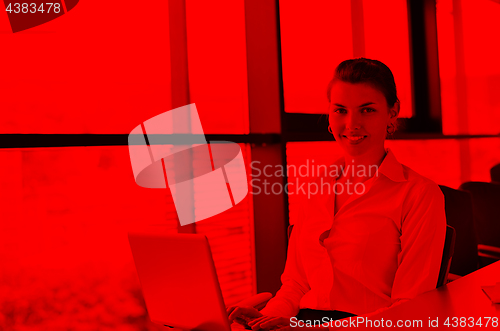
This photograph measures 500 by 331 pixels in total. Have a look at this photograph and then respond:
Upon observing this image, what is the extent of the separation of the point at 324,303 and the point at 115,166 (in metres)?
1.28

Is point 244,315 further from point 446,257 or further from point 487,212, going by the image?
point 487,212

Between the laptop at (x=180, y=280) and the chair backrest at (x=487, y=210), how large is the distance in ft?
9.45

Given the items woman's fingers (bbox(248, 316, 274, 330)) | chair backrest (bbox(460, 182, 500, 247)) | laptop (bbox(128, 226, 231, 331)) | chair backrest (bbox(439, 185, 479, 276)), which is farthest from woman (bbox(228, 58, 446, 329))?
chair backrest (bbox(460, 182, 500, 247))

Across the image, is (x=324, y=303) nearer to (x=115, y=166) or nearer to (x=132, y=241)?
(x=132, y=241)

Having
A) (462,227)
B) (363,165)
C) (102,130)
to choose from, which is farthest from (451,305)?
(102,130)

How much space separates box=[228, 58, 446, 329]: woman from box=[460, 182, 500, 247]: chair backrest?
1.97 m

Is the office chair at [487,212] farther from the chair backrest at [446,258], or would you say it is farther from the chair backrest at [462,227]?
the chair backrest at [446,258]

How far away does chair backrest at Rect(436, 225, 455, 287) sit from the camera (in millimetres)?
1592

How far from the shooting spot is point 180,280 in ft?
4.12

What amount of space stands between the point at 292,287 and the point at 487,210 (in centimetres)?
235

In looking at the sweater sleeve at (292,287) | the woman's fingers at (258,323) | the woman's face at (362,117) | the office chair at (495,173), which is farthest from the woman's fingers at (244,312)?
the office chair at (495,173)

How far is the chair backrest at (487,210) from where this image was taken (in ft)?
11.1

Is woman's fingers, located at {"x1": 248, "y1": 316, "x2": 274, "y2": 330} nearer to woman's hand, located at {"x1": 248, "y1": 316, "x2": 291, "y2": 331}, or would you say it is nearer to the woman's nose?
woman's hand, located at {"x1": 248, "y1": 316, "x2": 291, "y2": 331}

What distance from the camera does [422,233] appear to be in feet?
5.09
